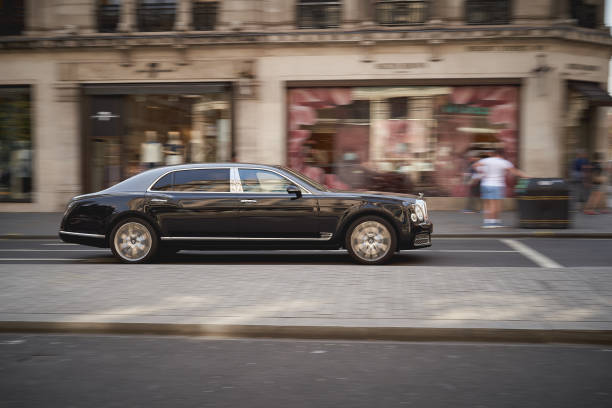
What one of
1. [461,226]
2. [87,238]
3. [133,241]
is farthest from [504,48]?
[87,238]

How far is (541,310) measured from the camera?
5.42 meters

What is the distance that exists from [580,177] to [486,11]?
17.8 ft

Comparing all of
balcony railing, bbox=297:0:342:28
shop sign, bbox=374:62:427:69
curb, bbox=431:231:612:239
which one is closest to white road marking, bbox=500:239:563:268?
curb, bbox=431:231:612:239

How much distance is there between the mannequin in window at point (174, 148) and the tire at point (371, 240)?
11.5 metres

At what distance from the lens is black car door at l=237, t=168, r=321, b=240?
8.89 metres

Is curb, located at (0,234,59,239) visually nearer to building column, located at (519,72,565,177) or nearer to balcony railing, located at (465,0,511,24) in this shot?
balcony railing, located at (465,0,511,24)

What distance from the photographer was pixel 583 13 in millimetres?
18406

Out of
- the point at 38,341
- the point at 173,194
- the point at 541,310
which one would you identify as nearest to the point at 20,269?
A: the point at 173,194

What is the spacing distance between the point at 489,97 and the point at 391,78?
9.47ft

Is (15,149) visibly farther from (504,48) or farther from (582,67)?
(582,67)

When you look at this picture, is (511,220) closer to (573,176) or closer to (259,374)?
(573,176)

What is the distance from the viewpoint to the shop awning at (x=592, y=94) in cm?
1789

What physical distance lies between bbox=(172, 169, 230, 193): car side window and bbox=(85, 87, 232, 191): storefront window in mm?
9849

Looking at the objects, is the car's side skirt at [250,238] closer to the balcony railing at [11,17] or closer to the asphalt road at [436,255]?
the asphalt road at [436,255]
